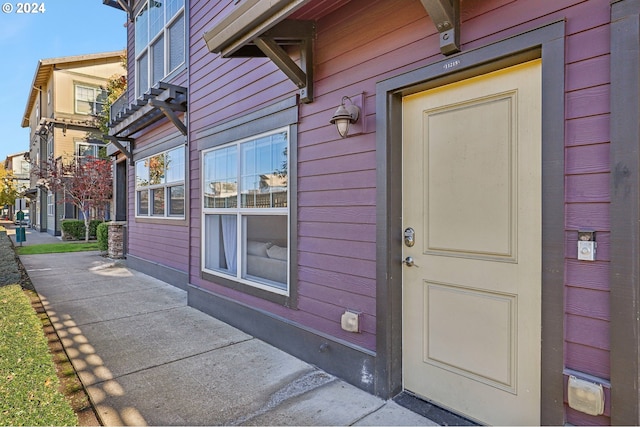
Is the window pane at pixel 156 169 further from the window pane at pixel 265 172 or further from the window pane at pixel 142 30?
the window pane at pixel 265 172

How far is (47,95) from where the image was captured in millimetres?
17859

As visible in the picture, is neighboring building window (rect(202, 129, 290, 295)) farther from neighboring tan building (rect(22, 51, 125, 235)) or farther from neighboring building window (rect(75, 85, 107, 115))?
neighboring building window (rect(75, 85, 107, 115))

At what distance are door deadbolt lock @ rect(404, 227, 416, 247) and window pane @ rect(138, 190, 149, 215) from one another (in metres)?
6.08

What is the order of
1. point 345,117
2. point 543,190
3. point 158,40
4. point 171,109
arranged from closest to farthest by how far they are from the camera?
1. point 543,190
2. point 345,117
3. point 171,109
4. point 158,40

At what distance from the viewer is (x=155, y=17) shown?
21.8ft

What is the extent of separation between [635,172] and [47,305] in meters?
6.20

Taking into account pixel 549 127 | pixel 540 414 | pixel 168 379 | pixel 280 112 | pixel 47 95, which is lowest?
pixel 168 379

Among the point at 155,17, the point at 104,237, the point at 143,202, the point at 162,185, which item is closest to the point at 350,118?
the point at 162,185

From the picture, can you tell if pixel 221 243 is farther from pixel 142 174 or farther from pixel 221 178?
pixel 142 174

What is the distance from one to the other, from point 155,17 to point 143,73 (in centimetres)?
110

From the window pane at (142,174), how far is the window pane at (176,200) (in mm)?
1200

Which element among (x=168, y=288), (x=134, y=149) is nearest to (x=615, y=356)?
(x=168, y=288)

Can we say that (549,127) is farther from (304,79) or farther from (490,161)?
(304,79)

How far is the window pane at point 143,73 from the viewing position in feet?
22.9
